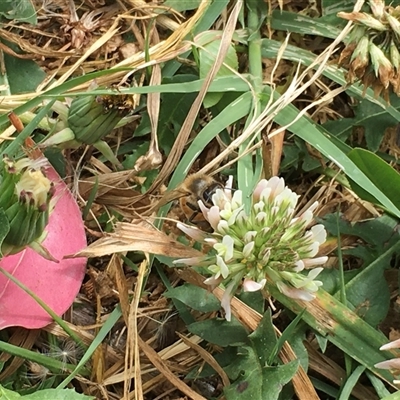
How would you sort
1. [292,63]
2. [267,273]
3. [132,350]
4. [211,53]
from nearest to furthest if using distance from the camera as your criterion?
[267,273]
[132,350]
[211,53]
[292,63]

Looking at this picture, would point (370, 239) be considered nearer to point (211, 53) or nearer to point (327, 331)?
point (327, 331)

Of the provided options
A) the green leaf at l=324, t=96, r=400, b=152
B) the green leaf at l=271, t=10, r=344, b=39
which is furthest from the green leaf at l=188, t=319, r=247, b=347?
the green leaf at l=271, t=10, r=344, b=39

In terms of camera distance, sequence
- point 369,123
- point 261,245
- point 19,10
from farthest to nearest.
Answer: point 369,123 → point 19,10 → point 261,245

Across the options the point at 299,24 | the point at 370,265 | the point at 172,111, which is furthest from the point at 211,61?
the point at 370,265

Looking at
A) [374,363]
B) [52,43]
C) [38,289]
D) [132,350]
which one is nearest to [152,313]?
[132,350]

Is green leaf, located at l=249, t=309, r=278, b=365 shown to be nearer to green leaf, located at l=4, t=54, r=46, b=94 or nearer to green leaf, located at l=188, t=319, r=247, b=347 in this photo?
green leaf, located at l=188, t=319, r=247, b=347

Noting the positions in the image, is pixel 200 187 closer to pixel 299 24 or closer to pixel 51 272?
pixel 51 272

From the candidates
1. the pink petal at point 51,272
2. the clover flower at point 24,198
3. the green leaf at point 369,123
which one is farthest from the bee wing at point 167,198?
the green leaf at point 369,123
